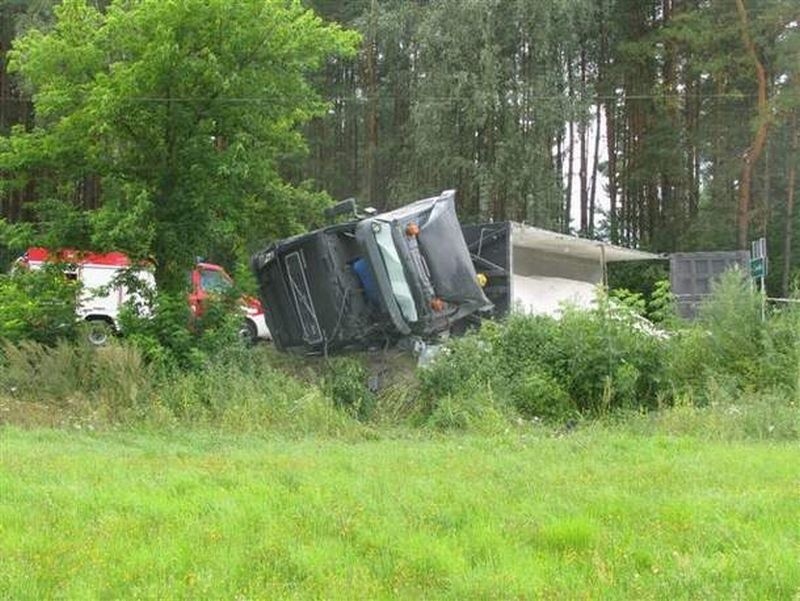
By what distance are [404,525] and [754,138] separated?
3021 cm

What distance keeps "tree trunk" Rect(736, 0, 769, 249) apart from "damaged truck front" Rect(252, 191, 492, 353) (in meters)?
20.9

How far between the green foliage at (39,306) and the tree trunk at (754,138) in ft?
81.7

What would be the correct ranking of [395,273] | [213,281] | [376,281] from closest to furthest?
[395,273], [376,281], [213,281]

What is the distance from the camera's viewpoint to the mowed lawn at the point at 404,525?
14.4 ft

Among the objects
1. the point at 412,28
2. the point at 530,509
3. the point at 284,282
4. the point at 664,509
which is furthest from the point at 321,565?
the point at 412,28

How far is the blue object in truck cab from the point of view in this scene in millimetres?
12844

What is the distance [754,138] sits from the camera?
32000 mm

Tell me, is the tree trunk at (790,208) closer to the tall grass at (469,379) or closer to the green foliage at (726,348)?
the green foliage at (726,348)

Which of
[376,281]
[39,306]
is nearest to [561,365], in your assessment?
[376,281]

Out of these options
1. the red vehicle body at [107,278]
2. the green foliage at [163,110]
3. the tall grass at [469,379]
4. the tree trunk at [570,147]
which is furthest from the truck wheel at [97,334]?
the tree trunk at [570,147]

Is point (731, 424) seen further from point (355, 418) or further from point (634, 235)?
point (634, 235)

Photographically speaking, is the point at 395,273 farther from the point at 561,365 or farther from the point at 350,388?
the point at 561,365

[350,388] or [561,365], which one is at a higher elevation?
[561,365]

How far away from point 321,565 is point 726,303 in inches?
389
